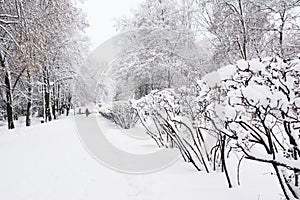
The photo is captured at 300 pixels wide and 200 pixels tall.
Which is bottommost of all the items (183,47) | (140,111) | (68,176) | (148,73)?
(68,176)

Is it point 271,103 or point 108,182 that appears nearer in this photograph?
point 271,103

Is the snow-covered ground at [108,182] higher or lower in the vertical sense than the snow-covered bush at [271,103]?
lower

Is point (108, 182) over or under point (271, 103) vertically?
under

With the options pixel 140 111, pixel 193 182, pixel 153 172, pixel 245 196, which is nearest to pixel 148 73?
pixel 140 111

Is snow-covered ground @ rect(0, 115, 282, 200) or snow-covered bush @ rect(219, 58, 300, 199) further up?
snow-covered bush @ rect(219, 58, 300, 199)

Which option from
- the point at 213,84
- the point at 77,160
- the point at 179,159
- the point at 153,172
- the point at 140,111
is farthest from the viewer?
the point at 140,111

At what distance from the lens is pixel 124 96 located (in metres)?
16.7

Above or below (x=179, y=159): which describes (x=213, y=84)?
above

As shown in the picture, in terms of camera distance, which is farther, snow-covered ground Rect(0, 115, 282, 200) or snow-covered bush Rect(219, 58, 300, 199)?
snow-covered ground Rect(0, 115, 282, 200)

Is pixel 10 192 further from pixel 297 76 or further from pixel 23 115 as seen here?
pixel 23 115

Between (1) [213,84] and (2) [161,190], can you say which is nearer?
(1) [213,84]

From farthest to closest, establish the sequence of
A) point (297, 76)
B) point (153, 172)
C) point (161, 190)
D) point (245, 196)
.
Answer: point (153, 172)
point (161, 190)
point (245, 196)
point (297, 76)

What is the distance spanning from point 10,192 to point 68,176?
127cm

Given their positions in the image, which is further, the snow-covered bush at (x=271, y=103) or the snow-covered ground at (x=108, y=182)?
the snow-covered ground at (x=108, y=182)
